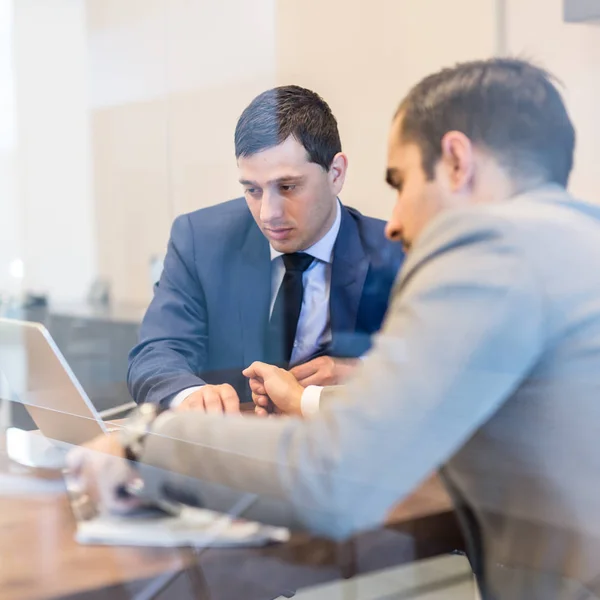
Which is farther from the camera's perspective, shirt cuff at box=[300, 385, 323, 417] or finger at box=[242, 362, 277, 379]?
finger at box=[242, 362, 277, 379]

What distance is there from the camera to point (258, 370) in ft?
3.34

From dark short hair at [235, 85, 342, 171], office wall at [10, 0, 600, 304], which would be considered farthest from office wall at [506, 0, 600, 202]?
dark short hair at [235, 85, 342, 171]

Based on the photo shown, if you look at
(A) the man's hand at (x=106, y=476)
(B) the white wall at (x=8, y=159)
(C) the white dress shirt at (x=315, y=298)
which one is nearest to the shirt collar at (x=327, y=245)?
(C) the white dress shirt at (x=315, y=298)

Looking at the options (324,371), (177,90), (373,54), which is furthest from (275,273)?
(177,90)

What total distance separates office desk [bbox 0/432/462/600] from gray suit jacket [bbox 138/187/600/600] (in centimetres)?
5

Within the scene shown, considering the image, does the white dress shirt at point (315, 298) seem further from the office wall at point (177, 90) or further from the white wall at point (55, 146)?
the white wall at point (55, 146)

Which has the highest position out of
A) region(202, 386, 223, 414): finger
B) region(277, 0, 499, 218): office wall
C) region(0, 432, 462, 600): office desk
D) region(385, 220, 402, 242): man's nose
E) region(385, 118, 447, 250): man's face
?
region(277, 0, 499, 218): office wall

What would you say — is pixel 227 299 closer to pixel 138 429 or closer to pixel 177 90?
pixel 138 429

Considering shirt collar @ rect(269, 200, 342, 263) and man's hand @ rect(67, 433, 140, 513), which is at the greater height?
shirt collar @ rect(269, 200, 342, 263)

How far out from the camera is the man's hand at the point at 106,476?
1.06m

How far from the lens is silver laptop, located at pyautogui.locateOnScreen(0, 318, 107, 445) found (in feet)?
4.08

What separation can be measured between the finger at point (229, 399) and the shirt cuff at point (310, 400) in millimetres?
101

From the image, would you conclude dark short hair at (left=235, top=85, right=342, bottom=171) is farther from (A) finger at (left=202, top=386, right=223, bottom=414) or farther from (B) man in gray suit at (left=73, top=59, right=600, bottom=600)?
(A) finger at (left=202, top=386, right=223, bottom=414)

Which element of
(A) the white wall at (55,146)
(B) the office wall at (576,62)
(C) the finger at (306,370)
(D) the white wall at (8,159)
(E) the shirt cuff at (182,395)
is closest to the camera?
(B) the office wall at (576,62)
